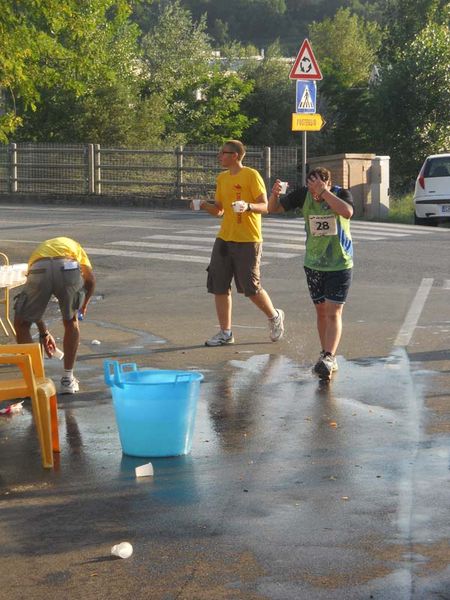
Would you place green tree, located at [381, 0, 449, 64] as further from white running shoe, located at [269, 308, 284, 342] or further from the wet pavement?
the wet pavement

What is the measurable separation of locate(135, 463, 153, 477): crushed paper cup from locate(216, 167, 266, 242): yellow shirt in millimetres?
4524

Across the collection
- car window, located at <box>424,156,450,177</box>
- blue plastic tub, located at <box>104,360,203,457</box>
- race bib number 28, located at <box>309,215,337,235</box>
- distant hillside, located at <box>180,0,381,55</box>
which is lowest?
blue plastic tub, located at <box>104,360,203,457</box>

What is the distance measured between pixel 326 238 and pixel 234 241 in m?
1.62

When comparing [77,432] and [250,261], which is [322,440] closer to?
[77,432]

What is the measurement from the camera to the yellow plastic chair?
686 cm

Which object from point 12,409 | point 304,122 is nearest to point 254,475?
point 12,409

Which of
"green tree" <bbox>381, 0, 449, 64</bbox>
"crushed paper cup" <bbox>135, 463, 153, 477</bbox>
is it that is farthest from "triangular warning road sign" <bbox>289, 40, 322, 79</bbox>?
"green tree" <bbox>381, 0, 449, 64</bbox>

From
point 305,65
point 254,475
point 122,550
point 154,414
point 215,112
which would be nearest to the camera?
point 122,550

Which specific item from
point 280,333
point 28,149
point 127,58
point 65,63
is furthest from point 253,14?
point 280,333

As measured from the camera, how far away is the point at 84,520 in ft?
19.0

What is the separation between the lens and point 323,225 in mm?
9477

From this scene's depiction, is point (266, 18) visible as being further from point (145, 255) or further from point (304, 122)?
point (145, 255)

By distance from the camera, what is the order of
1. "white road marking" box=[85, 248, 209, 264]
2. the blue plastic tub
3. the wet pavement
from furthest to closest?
"white road marking" box=[85, 248, 209, 264]
the blue plastic tub
the wet pavement

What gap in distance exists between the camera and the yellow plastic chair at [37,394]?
6.86 meters
